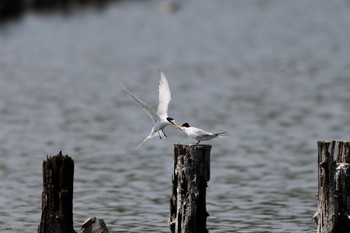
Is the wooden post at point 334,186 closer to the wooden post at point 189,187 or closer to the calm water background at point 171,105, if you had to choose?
the wooden post at point 189,187

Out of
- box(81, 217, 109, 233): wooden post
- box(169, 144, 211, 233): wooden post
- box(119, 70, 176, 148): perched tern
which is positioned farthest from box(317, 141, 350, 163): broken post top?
box(81, 217, 109, 233): wooden post

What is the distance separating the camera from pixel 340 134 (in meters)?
26.4

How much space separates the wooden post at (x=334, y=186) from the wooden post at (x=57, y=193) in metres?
3.05

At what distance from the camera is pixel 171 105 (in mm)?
33125

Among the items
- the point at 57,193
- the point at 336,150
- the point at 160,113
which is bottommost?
the point at 57,193

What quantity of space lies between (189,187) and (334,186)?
1752 mm

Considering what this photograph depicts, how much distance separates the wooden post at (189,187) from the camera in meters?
12.6

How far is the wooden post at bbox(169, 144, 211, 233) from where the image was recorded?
41.3 feet

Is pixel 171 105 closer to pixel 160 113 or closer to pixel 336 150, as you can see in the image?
pixel 160 113

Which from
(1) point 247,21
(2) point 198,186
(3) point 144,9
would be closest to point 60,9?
(3) point 144,9

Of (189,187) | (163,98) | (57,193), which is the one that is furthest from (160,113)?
(57,193)

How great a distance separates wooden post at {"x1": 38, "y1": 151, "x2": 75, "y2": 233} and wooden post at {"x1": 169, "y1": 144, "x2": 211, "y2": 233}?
1.28 m

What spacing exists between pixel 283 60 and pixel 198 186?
111 feet

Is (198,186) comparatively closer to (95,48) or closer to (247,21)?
(95,48)
